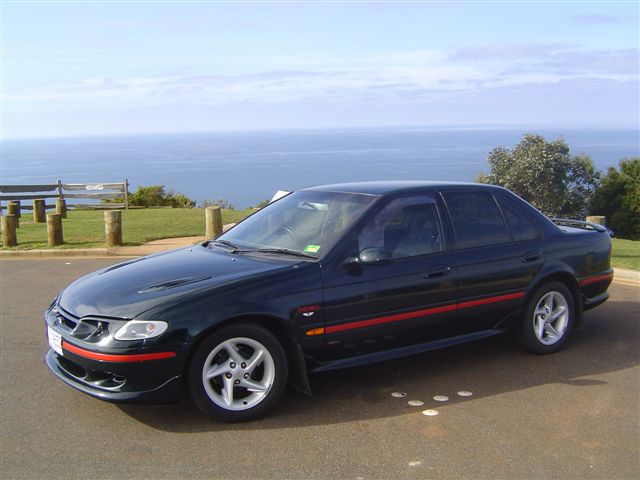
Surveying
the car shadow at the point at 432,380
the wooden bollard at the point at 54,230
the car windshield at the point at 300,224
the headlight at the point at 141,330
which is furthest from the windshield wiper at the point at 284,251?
the wooden bollard at the point at 54,230

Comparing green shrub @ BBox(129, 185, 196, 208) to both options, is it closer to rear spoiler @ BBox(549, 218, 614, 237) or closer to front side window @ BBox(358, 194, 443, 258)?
rear spoiler @ BBox(549, 218, 614, 237)

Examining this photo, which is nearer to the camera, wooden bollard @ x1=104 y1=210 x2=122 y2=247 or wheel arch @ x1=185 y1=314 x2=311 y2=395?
wheel arch @ x1=185 y1=314 x2=311 y2=395

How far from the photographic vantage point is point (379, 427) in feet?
14.8

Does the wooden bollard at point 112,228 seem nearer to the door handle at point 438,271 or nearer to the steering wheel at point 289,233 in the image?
the steering wheel at point 289,233

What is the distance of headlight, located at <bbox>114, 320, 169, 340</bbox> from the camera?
4.32 metres

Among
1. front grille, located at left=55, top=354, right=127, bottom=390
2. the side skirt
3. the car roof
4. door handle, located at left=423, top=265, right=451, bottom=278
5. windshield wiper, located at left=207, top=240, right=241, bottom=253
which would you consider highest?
the car roof

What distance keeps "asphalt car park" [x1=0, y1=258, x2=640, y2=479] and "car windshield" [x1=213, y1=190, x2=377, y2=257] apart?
1.17 metres

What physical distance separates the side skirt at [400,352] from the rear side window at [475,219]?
2.52ft

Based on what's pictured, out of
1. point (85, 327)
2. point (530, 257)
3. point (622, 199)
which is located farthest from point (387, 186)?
point (622, 199)

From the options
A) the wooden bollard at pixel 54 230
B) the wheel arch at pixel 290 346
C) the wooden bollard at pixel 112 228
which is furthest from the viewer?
the wooden bollard at pixel 54 230

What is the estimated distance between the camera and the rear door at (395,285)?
4945 millimetres

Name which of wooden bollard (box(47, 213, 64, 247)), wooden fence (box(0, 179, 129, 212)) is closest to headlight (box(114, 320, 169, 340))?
wooden bollard (box(47, 213, 64, 247))

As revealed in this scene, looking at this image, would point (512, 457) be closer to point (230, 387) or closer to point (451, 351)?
point (230, 387)

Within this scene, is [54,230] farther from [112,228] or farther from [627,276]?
[627,276]
